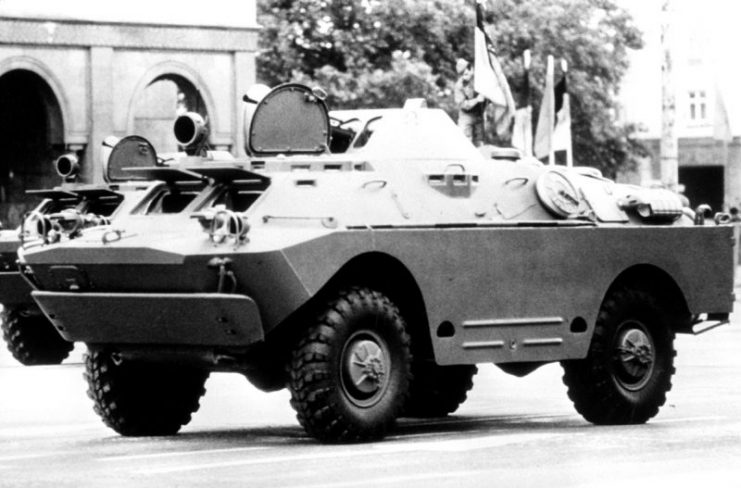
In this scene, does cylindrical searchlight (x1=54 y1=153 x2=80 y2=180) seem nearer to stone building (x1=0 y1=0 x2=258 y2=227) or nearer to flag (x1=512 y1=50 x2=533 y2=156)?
stone building (x1=0 y1=0 x2=258 y2=227)

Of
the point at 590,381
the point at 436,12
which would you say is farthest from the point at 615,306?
the point at 436,12

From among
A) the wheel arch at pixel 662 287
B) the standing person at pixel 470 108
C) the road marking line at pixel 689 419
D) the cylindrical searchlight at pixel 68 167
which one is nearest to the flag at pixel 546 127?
the standing person at pixel 470 108

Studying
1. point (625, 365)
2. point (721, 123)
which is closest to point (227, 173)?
point (625, 365)

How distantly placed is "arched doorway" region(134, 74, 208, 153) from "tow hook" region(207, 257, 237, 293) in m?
29.2

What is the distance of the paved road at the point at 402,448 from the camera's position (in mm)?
12477

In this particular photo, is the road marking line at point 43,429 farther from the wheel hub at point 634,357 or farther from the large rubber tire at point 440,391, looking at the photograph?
the wheel hub at point 634,357

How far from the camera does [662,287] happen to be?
16625mm

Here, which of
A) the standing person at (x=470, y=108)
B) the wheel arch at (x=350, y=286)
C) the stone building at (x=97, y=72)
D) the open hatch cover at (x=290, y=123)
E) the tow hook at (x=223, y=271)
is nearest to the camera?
the tow hook at (x=223, y=271)

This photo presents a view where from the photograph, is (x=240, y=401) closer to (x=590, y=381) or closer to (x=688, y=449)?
(x=590, y=381)

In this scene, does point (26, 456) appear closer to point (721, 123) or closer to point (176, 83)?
point (176, 83)

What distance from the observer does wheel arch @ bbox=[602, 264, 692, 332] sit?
1636 centimetres

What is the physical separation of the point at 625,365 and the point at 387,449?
105 inches

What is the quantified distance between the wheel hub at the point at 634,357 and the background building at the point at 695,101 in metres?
48.7

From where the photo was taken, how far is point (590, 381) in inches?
634
